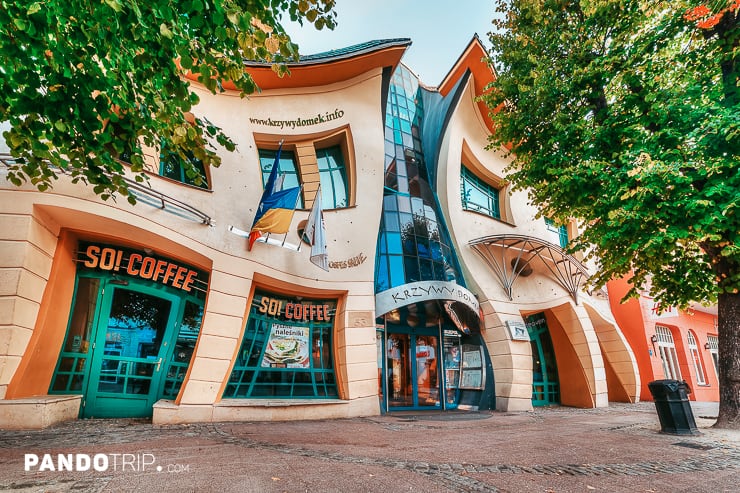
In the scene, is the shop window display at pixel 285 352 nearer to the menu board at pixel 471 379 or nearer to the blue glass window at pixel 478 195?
the menu board at pixel 471 379

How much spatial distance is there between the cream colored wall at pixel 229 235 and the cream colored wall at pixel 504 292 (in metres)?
3.51

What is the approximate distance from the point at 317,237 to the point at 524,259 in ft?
28.8

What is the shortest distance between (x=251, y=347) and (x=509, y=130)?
8.75m

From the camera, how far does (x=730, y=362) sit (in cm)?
752

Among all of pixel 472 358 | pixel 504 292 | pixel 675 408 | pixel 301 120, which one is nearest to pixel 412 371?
pixel 472 358

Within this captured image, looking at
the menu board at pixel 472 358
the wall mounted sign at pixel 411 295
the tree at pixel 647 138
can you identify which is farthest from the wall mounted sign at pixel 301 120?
the menu board at pixel 472 358

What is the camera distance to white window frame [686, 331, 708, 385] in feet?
60.4

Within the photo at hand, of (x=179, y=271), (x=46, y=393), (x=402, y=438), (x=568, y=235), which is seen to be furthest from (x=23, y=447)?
(x=568, y=235)

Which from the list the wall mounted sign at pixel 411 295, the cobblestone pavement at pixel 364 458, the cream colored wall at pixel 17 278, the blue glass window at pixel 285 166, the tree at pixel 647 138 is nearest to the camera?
the cobblestone pavement at pixel 364 458

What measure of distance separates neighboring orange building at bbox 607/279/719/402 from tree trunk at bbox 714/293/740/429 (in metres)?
8.81

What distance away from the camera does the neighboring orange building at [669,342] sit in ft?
53.4

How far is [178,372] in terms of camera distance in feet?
27.2

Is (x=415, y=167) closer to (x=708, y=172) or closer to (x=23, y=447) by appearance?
(x=708, y=172)

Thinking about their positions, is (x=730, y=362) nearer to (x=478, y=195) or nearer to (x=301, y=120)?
(x=478, y=195)
